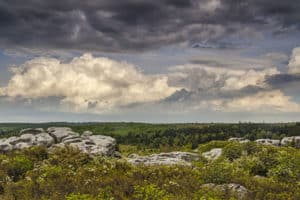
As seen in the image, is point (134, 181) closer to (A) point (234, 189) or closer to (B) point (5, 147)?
(A) point (234, 189)

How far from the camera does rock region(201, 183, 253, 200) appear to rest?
14895 millimetres

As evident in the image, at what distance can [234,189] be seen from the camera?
15836mm

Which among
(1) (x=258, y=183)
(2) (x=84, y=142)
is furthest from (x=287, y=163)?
(2) (x=84, y=142)

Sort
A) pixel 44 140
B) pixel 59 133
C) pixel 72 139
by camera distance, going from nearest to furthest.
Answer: pixel 44 140
pixel 72 139
pixel 59 133

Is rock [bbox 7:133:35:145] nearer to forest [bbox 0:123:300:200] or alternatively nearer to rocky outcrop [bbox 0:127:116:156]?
rocky outcrop [bbox 0:127:116:156]

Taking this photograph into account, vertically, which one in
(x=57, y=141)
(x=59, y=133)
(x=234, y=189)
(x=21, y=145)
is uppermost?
(x=59, y=133)

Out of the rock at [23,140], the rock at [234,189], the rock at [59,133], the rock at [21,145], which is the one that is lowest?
the rock at [234,189]

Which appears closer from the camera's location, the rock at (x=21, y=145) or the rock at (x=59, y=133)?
the rock at (x=21, y=145)

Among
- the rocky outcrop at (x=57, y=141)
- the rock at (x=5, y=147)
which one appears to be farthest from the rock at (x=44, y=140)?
the rock at (x=5, y=147)

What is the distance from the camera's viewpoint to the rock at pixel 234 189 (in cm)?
1489

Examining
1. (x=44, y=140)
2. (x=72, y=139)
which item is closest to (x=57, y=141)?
(x=44, y=140)

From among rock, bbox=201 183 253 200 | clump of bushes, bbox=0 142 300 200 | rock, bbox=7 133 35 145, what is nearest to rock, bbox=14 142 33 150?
rock, bbox=7 133 35 145

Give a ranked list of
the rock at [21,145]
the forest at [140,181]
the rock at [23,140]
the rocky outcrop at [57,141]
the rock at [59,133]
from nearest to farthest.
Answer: the forest at [140,181] < the rocky outcrop at [57,141] < the rock at [21,145] < the rock at [23,140] < the rock at [59,133]

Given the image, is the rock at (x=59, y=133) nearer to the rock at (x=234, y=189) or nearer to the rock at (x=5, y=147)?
the rock at (x=5, y=147)
